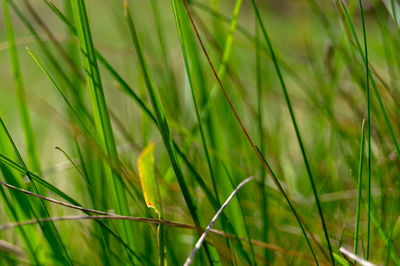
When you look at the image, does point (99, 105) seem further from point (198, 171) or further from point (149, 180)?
point (198, 171)

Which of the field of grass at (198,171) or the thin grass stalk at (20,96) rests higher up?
the thin grass stalk at (20,96)

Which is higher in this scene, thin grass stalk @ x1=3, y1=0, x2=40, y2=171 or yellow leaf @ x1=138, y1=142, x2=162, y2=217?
thin grass stalk @ x1=3, y1=0, x2=40, y2=171

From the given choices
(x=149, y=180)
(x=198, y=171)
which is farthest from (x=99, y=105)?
(x=198, y=171)

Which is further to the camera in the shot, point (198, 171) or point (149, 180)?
point (198, 171)

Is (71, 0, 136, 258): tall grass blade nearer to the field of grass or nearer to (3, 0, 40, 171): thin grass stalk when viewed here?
the field of grass

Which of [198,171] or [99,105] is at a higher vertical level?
[99,105]

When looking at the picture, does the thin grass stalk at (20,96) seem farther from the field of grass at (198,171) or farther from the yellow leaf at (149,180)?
the yellow leaf at (149,180)

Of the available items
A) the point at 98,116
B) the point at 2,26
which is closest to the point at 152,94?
the point at 98,116

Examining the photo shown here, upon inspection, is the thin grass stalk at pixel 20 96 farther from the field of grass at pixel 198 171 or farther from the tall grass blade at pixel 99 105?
the tall grass blade at pixel 99 105

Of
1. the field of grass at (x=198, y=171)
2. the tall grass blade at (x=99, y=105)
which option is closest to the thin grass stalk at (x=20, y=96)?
the field of grass at (x=198, y=171)

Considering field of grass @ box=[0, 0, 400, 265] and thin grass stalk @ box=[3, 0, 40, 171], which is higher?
thin grass stalk @ box=[3, 0, 40, 171]

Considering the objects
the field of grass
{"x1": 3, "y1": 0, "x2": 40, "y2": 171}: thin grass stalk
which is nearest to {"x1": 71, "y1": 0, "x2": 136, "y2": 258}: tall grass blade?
the field of grass
